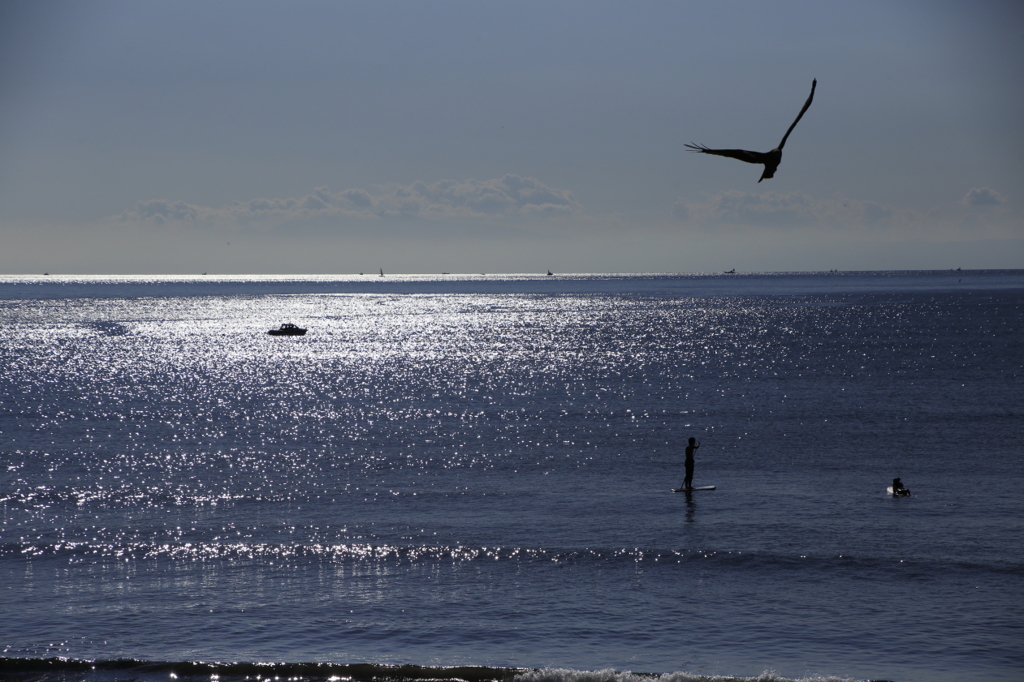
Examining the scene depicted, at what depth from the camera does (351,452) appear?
5044 cm

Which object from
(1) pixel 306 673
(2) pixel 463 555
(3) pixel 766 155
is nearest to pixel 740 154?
(3) pixel 766 155

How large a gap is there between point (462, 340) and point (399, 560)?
4527 inches

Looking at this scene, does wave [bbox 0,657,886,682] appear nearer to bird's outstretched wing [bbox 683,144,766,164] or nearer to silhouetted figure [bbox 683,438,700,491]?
bird's outstretched wing [bbox 683,144,766,164]

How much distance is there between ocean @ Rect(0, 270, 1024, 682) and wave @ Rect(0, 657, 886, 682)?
8cm

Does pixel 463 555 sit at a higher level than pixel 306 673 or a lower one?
lower

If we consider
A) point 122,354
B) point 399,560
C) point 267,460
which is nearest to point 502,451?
point 267,460

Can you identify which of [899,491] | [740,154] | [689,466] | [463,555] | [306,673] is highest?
[740,154]

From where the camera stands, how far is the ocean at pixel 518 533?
21500 mm

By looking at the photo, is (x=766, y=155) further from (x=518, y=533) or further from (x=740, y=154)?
(x=518, y=533)

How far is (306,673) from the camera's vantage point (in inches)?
774

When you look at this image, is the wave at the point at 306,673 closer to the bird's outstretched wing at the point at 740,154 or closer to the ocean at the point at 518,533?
→ the ocean at the point at 518,533

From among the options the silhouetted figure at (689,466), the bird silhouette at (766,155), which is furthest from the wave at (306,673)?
the silhouetted figure at (689,466)

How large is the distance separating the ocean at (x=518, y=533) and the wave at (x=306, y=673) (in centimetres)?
8

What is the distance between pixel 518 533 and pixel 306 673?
13.5m
